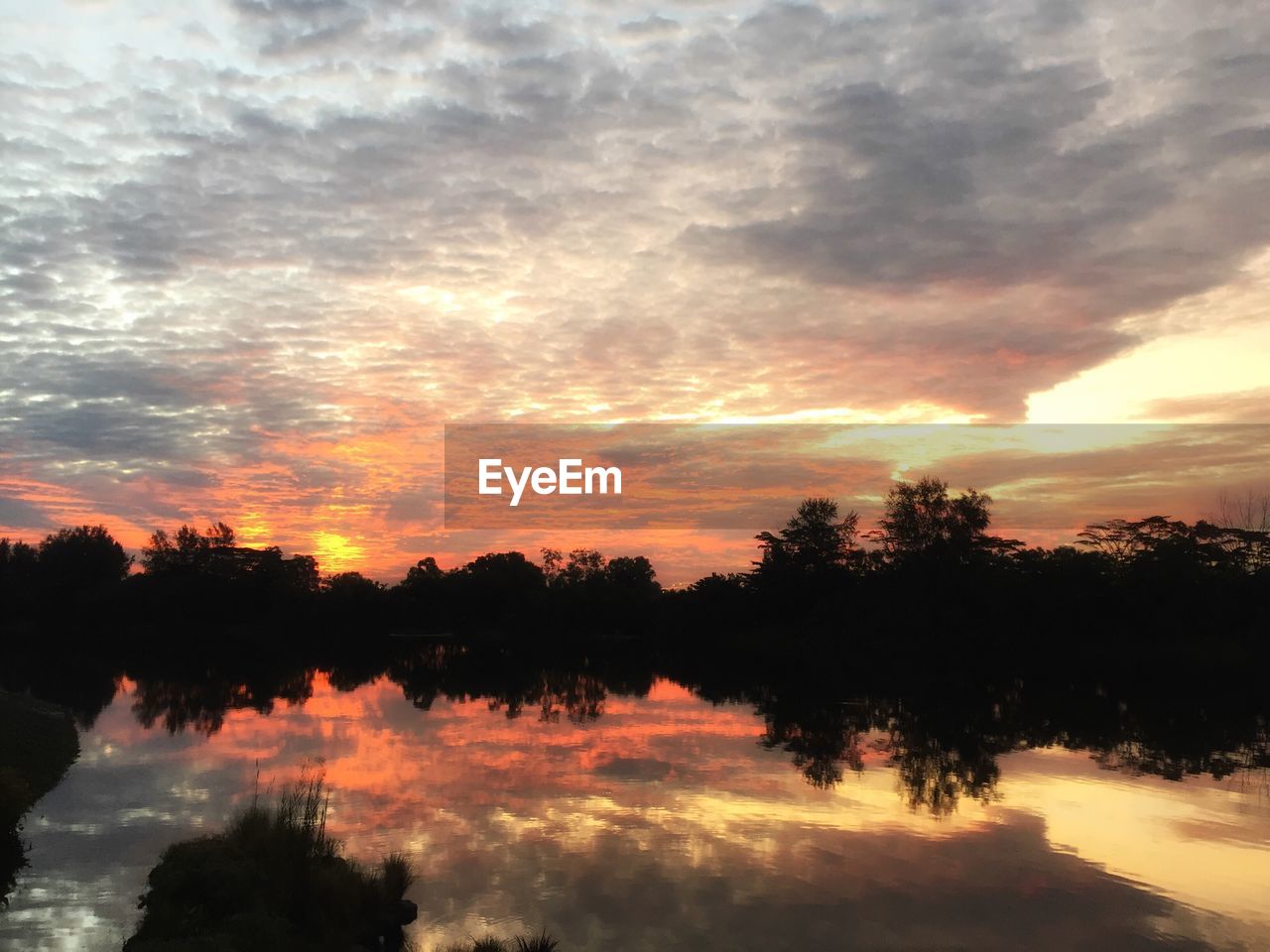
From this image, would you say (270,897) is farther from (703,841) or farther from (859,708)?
(859,708)

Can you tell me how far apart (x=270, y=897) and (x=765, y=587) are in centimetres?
9169

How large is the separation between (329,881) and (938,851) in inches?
548

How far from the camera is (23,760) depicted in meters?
28.9

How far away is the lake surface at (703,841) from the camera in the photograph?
680 inches

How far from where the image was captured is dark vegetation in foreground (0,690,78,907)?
787 inches

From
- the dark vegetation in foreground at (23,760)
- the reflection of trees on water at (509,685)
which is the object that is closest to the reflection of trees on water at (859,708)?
the reflection of trees on water at (509,685)

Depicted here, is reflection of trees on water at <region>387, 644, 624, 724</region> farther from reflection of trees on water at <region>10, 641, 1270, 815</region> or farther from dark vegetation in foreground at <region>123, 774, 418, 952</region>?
dark vegetation in foreground at <region>123, 774, 418, 952</region>

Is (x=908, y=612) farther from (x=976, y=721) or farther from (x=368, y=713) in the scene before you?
(x=368, y=713)

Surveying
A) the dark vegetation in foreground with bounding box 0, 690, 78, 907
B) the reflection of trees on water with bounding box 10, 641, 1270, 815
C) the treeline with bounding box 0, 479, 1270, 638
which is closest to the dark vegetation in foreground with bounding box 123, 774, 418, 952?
the dark vegetation in foreground with bounding box 0, 690, 78, 907

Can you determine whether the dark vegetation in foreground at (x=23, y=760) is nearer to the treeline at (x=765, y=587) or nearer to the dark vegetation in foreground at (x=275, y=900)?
the dark vegetation in foreground at (x=275, y=900)

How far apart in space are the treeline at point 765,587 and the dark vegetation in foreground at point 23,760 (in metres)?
65.9

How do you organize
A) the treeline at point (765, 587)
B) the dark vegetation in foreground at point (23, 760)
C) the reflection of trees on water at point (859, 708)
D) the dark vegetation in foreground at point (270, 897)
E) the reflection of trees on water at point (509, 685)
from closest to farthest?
1. the dark vegetation in foreground at point (270, 897)
2. the dark vegetation in foreground at point (23, 760)
3. the reflection of trees on water at point (859, 708)
4. the reflection of trees on water at point (509, 685)
5. the treeline at point (765, 587)

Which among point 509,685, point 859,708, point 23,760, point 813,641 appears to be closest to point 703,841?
point 23,760

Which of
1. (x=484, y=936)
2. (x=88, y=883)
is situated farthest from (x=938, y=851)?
(x=88, y=883)
